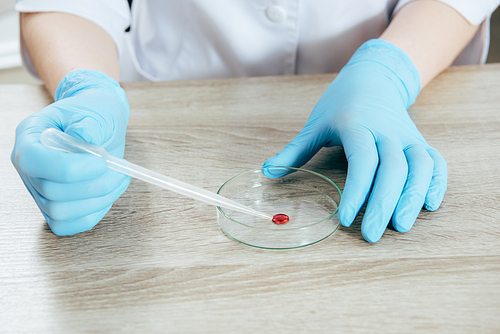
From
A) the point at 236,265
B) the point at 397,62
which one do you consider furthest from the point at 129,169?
the point at 397,62

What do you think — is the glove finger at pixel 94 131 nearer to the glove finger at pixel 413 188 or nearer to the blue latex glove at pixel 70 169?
the blue latex glove at pixel 70 169

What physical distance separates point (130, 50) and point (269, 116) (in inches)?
27.3

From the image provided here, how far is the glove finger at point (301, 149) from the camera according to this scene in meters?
0.81

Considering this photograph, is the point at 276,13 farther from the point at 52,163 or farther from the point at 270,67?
the point at 52,163

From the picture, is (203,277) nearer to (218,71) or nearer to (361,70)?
(361,70)

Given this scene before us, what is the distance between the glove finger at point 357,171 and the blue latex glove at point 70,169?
16.3 inches

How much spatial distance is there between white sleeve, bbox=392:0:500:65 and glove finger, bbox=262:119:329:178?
72 centimetres

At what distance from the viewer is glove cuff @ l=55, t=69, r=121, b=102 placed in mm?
896

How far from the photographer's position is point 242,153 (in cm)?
92

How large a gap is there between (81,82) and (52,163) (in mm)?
355

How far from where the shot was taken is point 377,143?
0.79 meters

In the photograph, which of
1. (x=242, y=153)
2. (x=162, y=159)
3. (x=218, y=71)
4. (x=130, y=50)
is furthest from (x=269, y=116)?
(x=130, y=50)

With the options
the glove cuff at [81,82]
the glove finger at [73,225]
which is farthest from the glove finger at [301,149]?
the glove cuff at [81,82]

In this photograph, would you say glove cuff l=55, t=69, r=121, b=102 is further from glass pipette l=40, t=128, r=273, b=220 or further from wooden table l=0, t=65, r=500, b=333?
glass pipette l=40, t=128, r=273, b=220
